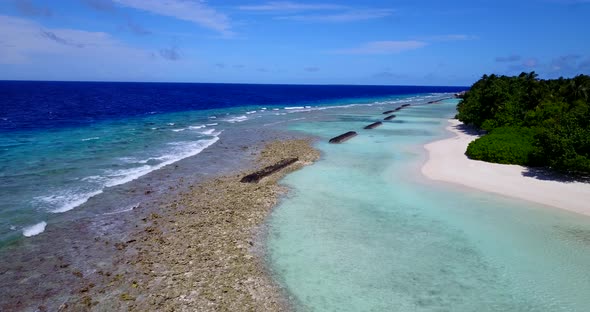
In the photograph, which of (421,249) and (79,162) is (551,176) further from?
(79,162)

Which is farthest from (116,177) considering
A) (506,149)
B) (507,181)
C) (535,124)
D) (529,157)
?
(535,124)

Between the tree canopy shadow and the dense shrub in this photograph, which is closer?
the tree canopy shadow

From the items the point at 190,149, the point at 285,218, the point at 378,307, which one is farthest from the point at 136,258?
the point at 190,149

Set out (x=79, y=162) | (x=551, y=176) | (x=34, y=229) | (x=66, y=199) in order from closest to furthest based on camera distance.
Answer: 1. (x=34, y=229)
2. (x=66, y=199)
3. (x=551, y=176)
4. (x=79, y=162)

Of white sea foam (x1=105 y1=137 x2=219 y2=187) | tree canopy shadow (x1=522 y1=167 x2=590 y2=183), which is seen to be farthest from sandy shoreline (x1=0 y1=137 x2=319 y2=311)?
tree canopy shadow (x1=522 y1=167 x2=590 y2=183)

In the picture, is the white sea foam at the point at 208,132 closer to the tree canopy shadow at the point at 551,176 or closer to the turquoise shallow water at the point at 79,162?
the turquoise shallow water at the point at 79,162

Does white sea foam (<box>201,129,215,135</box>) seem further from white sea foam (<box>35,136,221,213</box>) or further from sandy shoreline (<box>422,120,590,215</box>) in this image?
sandy shoreline (<box>422,120,590,215</box>)
